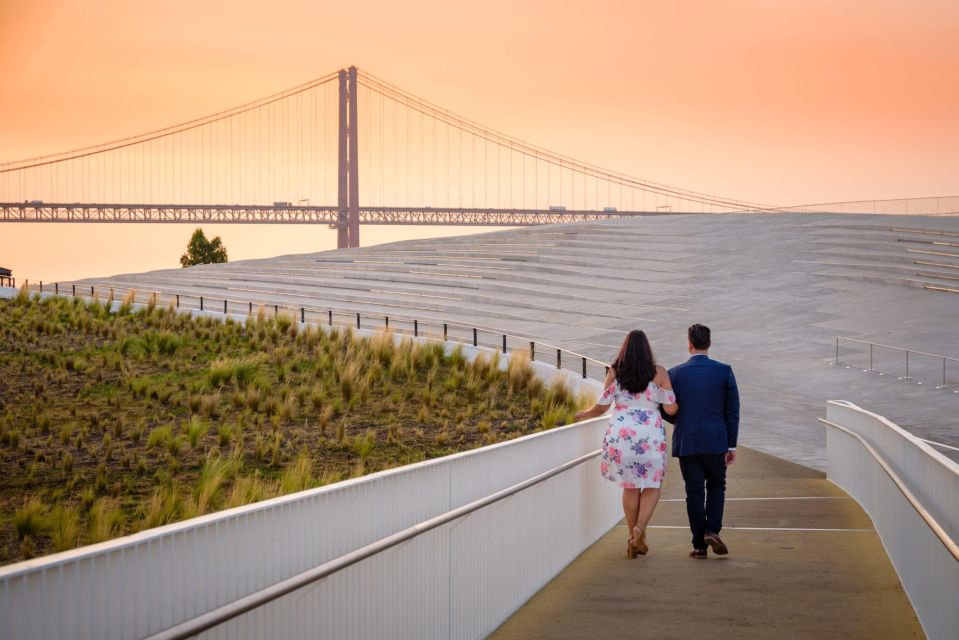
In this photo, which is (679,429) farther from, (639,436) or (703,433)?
(639,436)

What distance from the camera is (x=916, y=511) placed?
768cm

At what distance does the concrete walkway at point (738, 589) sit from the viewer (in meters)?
7.27

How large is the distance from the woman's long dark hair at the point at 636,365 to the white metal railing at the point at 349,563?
0.74 metres

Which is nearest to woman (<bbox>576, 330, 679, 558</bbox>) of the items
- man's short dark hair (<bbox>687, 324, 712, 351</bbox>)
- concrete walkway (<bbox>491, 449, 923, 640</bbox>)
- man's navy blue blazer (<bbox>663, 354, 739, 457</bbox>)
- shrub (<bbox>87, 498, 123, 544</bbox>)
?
man's navy blue blazer (<bbox>663, 354, 739, 457</bbox>)

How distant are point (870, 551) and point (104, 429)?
15.7m

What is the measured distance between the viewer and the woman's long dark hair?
9312 mm

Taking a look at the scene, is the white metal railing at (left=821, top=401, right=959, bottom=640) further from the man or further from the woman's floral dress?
the woman's floral dress

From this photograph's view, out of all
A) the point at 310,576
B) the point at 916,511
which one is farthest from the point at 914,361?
the point at 310,576

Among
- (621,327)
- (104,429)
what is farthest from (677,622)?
(621,327)

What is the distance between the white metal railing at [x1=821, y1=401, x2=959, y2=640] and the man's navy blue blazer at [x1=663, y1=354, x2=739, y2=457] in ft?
4.15

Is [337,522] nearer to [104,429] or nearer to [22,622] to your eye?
[22,622]

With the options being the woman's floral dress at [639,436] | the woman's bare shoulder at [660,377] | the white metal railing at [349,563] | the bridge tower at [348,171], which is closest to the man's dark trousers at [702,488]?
the woman's floral dress at [639,436]

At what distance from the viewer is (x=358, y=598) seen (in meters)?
5.77

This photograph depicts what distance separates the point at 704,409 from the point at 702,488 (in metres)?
0.61
